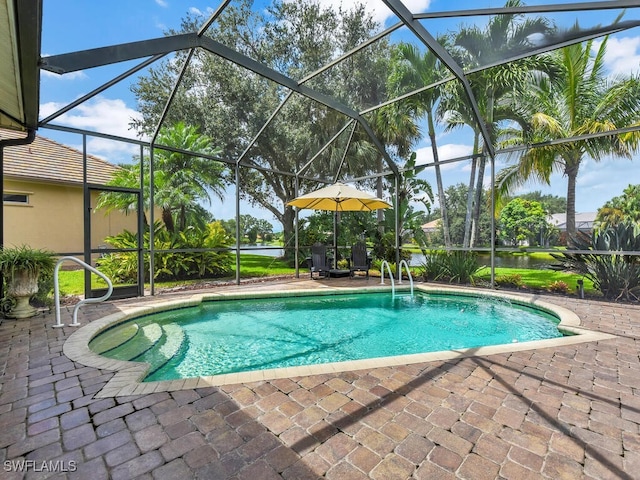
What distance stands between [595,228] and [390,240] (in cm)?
549

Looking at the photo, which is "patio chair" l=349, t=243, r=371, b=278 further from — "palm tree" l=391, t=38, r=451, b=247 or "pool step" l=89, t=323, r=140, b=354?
"pool step" l=89, t=323, r=140, b=354

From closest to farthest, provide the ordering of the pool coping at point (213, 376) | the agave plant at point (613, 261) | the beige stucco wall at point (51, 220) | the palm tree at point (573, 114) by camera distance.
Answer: the pool coping at point (213, 376) < the beige stucco wall at point (51, 220) < the agave plant at point (613, 261) < the palm tree at point (573, 114)

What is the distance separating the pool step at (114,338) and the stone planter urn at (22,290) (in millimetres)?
Answer: 1590

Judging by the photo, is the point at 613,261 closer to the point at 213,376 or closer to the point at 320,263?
the point at 320,263

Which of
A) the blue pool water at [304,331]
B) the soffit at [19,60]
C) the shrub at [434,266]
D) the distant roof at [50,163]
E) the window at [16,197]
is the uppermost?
the soffit at [19,60]

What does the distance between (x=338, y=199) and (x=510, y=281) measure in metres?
5.44

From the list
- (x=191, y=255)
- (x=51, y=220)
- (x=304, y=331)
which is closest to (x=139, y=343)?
(x=304, y=331)

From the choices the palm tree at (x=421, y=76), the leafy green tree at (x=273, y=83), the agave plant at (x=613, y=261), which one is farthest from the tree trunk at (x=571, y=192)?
the leafy green tree at (x=273, y=83)

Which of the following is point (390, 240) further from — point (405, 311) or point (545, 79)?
point (545, 79)

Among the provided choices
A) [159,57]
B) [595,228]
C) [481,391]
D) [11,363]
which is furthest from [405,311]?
[159,57]

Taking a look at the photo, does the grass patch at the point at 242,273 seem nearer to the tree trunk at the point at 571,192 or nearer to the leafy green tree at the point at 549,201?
the leafy green tree at the point at 549,201

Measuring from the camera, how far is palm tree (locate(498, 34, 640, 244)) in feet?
31.0

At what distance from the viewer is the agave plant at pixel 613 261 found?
6746mm

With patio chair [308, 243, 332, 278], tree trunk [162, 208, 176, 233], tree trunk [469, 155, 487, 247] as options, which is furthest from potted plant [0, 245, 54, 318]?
Answer: tree trunk [469, 155, 487, 247]
